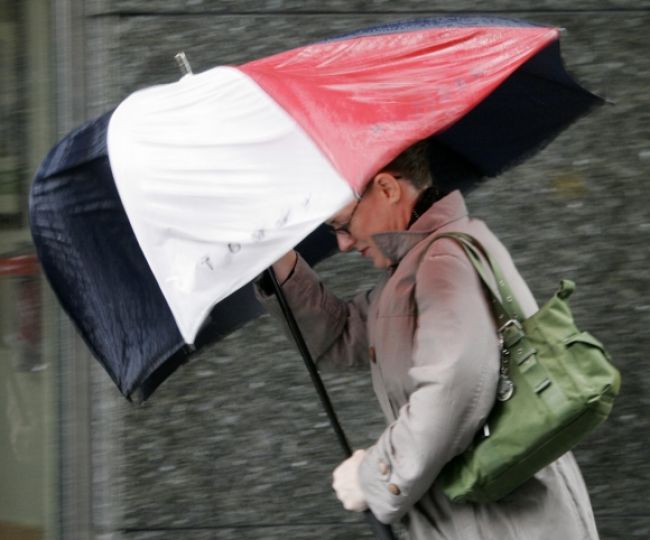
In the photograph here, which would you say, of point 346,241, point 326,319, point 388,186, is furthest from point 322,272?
point 388,186

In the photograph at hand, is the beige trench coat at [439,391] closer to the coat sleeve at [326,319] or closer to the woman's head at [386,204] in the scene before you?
the woman's head at [386,204]

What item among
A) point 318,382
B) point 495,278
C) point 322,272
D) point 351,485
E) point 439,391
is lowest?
point 322,272

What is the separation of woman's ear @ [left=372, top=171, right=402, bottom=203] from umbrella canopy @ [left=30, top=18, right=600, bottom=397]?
1.01 feet

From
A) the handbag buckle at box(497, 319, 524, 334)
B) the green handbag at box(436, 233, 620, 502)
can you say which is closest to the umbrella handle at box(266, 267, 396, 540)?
the green handbag at box(436, 233, 620, 502)

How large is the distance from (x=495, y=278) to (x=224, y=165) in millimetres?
702

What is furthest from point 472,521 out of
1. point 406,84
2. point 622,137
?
point 622,137

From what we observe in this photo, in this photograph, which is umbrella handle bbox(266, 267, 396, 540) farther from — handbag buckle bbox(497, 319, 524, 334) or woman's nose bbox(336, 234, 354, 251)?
handbag buckle bbox(497, 319, 524, 334)

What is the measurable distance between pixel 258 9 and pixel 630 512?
2.24 meters

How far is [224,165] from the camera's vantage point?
2363 mm

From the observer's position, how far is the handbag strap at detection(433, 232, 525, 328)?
2.65 metres

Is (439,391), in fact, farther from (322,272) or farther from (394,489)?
(322,272)

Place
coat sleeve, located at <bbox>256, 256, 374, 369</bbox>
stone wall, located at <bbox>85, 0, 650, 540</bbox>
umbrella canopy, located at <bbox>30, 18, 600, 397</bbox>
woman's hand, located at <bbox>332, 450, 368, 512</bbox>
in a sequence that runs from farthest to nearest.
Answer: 1. stone wall, located at <bbox>85, 0, 650, 540</bbox>
2. coat sleeve, located at <bbox>256, 256, 374, 369</bbox>
3. woman's hand, located at <bbox>332, 450, 368, 512</bbox>
4. umbrella canopy, located at <bbox>30, 18, 600, 397</bbox>

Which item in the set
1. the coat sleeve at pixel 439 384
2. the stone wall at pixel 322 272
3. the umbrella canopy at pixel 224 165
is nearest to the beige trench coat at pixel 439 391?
the coat sleeve at pixel 439 384

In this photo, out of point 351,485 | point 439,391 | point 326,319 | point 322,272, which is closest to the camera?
point 439,391
